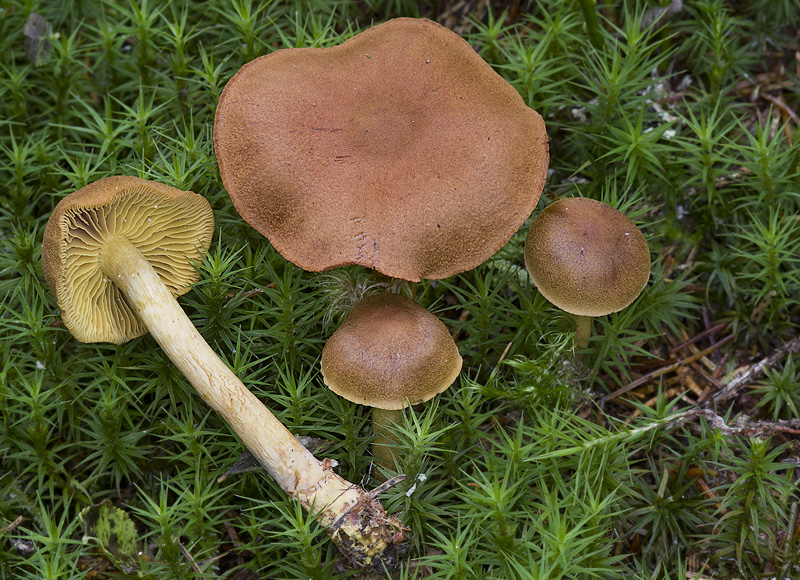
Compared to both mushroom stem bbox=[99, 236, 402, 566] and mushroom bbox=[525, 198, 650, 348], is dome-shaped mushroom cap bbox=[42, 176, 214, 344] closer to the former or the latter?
mushroom stem bbox=[99, 236, 402, 566]

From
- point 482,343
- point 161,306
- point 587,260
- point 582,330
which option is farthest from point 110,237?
point 582,330

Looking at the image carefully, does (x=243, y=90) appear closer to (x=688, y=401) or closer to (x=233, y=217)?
(x=233, y=217)

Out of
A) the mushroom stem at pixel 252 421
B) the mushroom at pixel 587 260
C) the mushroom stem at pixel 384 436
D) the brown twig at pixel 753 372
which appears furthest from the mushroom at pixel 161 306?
the brown twig at pixel 753 372

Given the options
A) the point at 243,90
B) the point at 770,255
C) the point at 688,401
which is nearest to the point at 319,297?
the point at 243,90

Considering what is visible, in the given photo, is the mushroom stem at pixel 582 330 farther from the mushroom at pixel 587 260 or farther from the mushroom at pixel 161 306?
the mushroom at pixel 161 306

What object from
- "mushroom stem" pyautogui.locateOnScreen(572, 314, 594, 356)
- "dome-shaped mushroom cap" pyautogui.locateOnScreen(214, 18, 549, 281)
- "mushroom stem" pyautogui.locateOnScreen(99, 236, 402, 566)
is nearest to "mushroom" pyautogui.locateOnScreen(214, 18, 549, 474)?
"dome-shaped mushroom cap" pyautogui.locateOnScreen(214, 18, 549, 281)

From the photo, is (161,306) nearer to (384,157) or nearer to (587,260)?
(384,157)

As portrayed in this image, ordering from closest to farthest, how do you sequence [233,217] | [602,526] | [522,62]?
[602,526], [233,217], [522,62]
